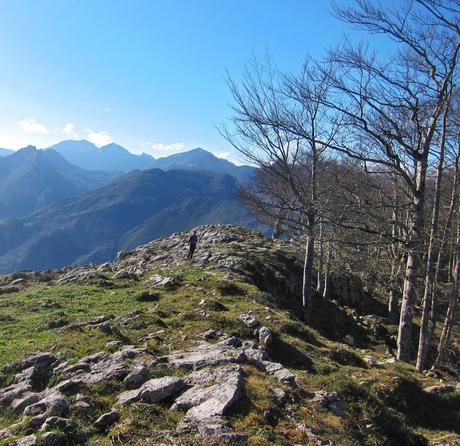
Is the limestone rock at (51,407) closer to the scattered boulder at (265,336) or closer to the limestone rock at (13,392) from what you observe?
the limestone rock at (13,392)

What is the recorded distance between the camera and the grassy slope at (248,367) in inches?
318

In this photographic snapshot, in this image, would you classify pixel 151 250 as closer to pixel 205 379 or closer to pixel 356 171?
pixel 356 171

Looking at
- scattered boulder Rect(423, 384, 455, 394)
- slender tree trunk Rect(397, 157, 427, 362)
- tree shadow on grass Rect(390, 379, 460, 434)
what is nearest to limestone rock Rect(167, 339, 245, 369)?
tree shadow on grass Rect(390, 379, 460, 434)

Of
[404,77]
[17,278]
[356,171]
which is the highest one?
[404,77]

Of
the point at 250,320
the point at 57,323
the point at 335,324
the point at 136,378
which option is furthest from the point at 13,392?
the point at 335,324

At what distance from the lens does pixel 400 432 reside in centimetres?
927

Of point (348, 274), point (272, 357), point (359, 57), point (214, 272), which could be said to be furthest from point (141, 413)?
point (348, 274)

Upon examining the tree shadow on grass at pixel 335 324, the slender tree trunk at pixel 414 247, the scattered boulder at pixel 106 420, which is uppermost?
the slender tree trunk at pixel 414 247

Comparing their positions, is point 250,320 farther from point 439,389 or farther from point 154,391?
point 154,391

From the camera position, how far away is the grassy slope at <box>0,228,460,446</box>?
318 inches

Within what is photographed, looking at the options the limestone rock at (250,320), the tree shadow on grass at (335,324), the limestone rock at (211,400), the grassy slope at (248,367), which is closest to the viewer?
the limestone rock at (211,400)

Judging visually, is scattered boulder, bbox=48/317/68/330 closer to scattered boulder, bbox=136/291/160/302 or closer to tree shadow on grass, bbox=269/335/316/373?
scattered boulder, bbox=136/291/160/302

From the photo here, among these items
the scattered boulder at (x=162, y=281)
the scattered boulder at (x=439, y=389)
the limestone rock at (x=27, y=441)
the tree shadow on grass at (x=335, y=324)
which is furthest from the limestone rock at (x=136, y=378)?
the tree shadow on grass at (x=335, y=324)

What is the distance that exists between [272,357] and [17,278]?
2190 cm
